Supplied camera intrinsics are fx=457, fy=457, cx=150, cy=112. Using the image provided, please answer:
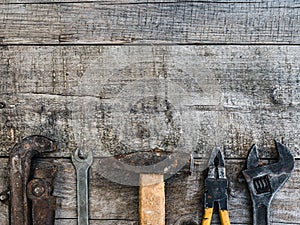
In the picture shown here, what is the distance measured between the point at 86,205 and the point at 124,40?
57cm

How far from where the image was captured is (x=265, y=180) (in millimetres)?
1490

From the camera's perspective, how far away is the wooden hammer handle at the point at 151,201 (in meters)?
1.46

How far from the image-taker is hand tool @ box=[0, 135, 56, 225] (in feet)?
4.86

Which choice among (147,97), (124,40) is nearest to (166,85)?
(147,97)

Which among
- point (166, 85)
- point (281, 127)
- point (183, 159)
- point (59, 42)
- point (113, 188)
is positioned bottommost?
point (113, 188)

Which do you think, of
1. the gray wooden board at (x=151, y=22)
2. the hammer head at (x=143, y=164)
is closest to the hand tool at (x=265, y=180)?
the hammer head at (x=143, y=164)

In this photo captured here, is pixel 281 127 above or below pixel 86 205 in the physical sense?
above

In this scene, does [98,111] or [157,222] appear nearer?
[157,222]

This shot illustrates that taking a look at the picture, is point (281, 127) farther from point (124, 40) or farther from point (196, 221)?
point (124, 40)

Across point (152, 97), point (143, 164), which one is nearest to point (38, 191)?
point (143, 164)

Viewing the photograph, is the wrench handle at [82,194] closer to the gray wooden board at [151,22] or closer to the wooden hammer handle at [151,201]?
the wooden hammer handle at [151,201]

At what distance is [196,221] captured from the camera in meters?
1.54

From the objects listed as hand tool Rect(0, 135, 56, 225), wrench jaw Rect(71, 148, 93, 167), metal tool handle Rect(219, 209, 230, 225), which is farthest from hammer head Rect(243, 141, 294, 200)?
hand tool Rect(0, 135, 56, 225)

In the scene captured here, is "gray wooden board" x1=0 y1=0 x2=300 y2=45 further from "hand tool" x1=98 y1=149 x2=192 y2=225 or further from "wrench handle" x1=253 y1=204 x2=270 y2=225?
"wrench handle" x1=253 y1=204 x2=270 y2=225
